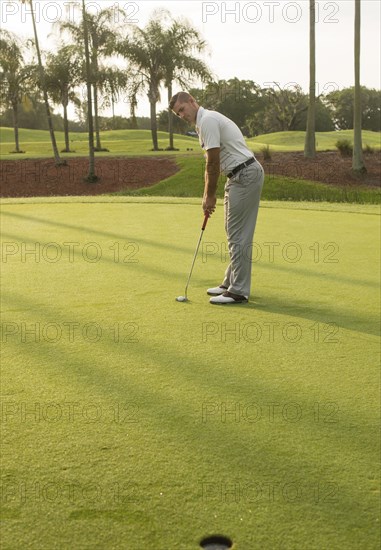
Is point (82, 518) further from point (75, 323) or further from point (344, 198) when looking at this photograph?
point (344, 198)

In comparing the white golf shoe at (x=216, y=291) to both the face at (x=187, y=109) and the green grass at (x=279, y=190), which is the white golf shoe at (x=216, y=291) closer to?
the face at (x=187, y=109)

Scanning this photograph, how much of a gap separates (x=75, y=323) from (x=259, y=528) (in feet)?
9.48

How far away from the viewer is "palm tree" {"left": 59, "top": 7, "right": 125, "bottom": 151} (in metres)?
35.4

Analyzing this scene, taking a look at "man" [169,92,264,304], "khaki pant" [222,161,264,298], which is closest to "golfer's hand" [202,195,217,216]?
"man" [169,92,264,304]

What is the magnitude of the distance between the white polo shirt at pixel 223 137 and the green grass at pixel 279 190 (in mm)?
13580

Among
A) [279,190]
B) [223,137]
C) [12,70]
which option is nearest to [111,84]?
[12,70]

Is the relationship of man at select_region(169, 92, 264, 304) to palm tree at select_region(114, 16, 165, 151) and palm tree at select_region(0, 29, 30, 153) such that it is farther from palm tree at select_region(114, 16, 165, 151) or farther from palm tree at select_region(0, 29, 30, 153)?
palm tree at select_region(0, 29, 30, 153)

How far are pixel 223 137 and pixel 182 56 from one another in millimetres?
32779

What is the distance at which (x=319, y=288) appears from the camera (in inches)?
249

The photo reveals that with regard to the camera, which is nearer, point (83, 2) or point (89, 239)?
point (89, 239)

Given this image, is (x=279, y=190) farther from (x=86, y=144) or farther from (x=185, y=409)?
(x=86, y=144)

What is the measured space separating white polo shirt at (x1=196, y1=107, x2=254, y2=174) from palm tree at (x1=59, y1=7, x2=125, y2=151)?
1205 inches

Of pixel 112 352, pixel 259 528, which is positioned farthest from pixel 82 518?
pixel 112 352

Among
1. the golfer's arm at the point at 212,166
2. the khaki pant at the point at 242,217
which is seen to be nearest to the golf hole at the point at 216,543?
the khaki pant at the point at 242,217
